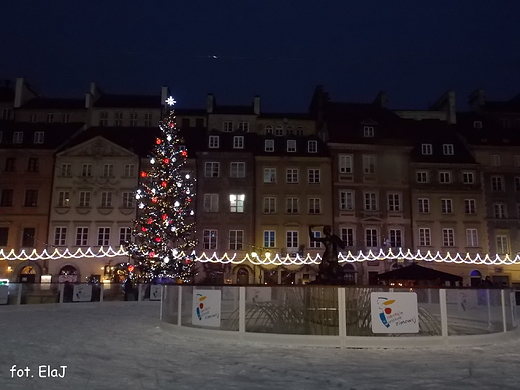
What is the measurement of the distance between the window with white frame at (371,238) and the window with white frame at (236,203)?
10.8 meters

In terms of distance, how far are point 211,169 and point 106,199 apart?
30.6 ft

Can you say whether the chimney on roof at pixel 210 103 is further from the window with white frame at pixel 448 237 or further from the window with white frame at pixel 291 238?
the window with white frame at pixel 448 237

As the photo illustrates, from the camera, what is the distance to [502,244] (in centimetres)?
4672

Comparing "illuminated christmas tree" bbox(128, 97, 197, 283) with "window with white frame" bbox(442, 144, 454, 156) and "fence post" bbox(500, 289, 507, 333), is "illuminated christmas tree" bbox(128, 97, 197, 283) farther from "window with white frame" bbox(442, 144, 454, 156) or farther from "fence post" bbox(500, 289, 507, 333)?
"window with white frame" bbox(442, 144, 454, 156)

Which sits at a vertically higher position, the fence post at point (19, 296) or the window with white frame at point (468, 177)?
the window with white frame at point (468, 177)

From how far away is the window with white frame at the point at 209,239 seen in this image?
4569 centimetres

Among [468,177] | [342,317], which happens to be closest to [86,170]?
[468,177]

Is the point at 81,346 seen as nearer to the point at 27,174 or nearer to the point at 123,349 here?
the point at 123,349

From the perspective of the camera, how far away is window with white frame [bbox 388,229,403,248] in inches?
1812

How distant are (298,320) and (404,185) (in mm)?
36334

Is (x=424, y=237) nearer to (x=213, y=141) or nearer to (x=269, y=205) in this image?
(x=269, y=205)

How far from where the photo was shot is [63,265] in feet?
147

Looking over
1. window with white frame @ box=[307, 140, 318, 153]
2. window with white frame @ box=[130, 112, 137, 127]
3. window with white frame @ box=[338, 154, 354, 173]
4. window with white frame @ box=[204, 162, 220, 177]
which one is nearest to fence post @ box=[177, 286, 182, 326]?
window with white frame @ box=[204, 162, 220, 177]

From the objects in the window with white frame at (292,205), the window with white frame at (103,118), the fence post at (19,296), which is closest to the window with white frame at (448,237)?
the window with white frame at (292,205)
